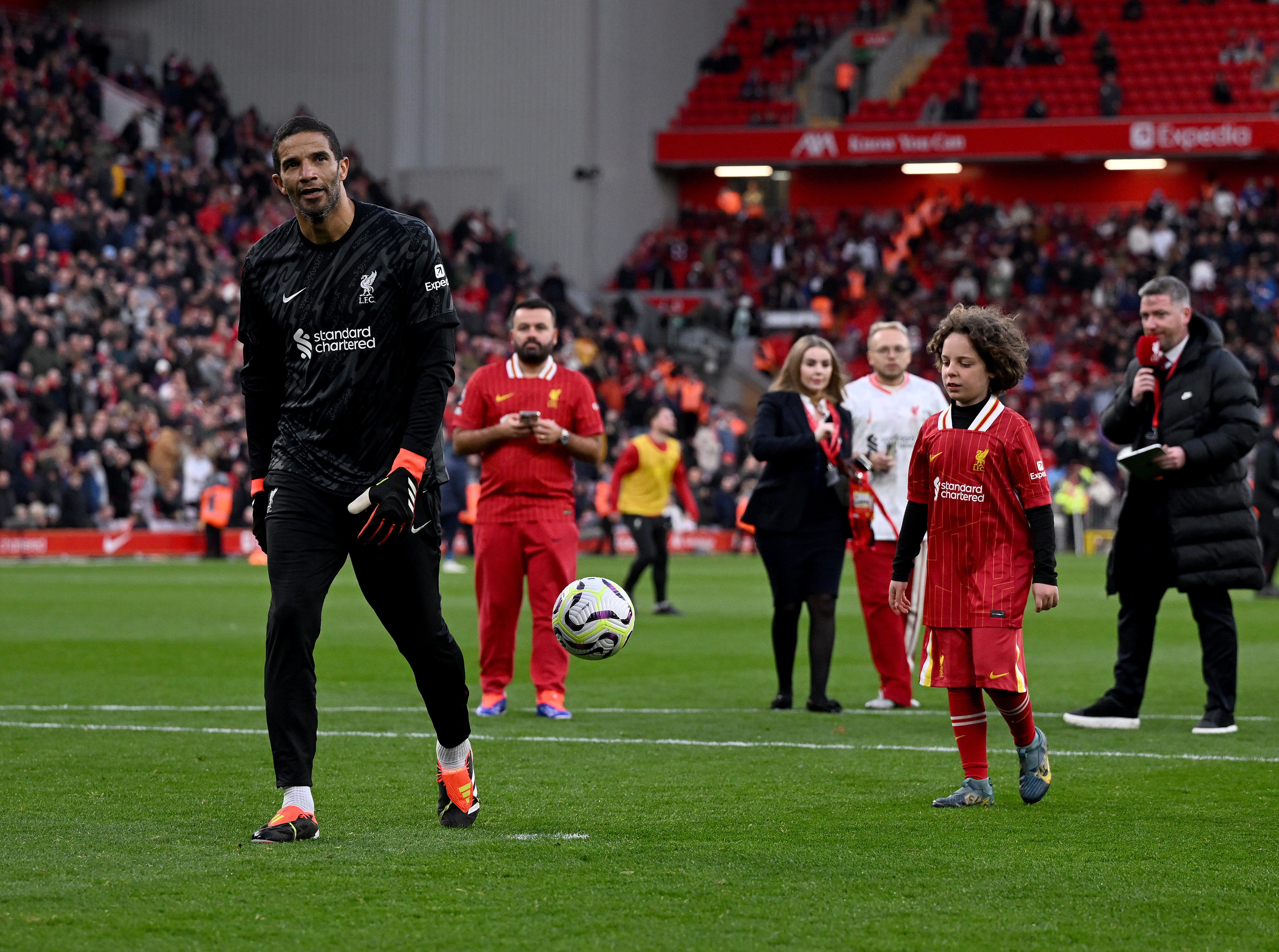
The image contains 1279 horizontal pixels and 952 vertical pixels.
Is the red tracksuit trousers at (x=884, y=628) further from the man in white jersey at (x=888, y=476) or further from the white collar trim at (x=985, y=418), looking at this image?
the white collar trim at (x=985, y=418)

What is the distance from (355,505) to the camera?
6184mm

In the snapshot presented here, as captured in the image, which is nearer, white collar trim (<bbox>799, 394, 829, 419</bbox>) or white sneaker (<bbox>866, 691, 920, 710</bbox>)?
white sneaker (<bbox>866, 691, 920, 710</bbox>)

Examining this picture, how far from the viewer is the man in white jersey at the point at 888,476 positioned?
11148 mm

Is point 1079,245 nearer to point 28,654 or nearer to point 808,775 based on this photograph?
point 28,654

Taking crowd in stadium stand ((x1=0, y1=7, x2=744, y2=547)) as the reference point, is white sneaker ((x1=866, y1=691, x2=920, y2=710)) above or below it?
below

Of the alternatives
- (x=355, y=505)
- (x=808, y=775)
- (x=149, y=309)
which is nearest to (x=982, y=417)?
(x=808, y=775)

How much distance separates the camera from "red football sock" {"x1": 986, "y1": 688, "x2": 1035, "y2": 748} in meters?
7.15

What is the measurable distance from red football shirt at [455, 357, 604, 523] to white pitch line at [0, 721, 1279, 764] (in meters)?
1.56

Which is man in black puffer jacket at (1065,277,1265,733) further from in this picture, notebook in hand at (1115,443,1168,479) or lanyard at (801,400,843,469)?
lanyard at (801,400,843,469)

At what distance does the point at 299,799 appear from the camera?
6.27 m

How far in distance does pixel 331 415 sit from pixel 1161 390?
533 cm

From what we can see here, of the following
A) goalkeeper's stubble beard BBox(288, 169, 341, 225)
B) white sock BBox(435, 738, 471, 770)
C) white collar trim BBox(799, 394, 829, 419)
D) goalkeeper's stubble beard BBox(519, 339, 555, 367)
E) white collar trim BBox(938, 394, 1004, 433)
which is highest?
goalkeeper's stubble beard BBox(288, 169, 341, 225)

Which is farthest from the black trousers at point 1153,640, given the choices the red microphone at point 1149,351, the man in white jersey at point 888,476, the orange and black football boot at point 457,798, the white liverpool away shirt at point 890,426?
the orange and black football boot at point 457,798

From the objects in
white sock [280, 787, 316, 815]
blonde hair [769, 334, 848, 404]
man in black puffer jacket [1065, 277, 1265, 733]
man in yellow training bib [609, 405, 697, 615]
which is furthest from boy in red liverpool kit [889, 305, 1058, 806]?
man in yellow training bib [609, 405, 697, 615]
